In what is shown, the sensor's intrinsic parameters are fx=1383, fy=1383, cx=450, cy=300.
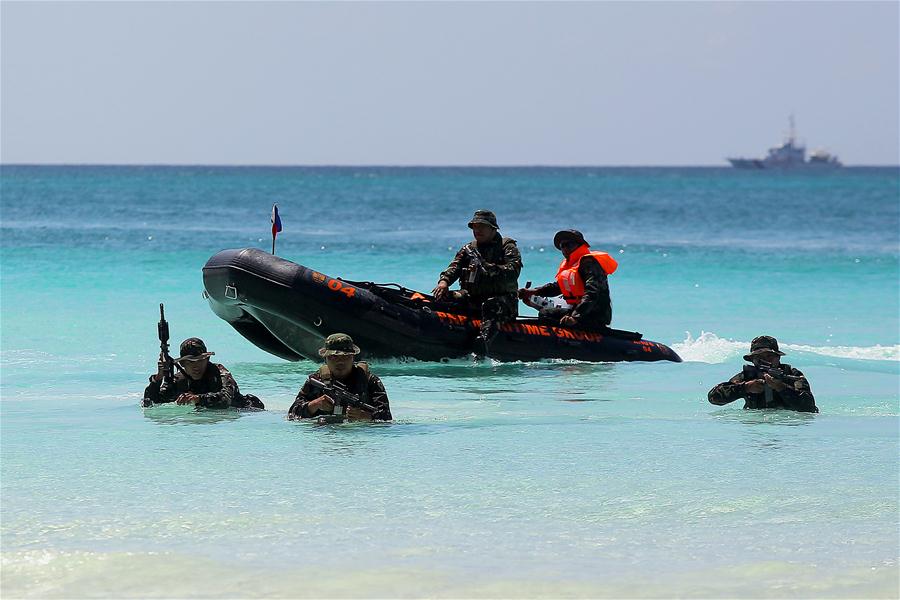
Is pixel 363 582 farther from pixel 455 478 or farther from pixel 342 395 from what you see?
pixel 342 395

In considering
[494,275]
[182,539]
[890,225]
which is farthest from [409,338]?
[890,225]

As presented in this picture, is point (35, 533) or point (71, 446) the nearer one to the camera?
point (35, 533)

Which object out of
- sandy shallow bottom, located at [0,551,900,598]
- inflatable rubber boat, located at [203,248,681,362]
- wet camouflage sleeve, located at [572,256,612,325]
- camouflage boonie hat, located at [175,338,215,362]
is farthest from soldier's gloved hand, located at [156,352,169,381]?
wet camouflage sleeve, located at [572,256,612,325]

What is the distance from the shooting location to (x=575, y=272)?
41.8 ft

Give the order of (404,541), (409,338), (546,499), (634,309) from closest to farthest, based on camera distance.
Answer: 1. (404,541)
2. (546,499)
3. (409,338)
4. (634,309)

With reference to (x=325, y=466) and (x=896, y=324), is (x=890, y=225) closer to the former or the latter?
(x=896, y=324)

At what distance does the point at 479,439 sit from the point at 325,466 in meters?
1.33

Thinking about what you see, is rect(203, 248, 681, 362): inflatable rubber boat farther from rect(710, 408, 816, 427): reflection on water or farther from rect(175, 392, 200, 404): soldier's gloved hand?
rect(710, 408, 816, 427): reflection on water

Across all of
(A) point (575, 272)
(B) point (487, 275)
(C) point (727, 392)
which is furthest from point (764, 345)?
(A) point (575, 272)

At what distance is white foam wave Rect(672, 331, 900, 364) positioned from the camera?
14.1 metres

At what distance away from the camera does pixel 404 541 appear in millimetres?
6395

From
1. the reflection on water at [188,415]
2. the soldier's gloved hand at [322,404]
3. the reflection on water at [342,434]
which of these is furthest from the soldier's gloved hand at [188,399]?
the soldier's gloved hand at [322,404]

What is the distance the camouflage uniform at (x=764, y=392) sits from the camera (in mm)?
9154

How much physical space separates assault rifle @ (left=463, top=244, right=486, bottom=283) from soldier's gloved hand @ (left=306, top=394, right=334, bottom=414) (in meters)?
3.84
